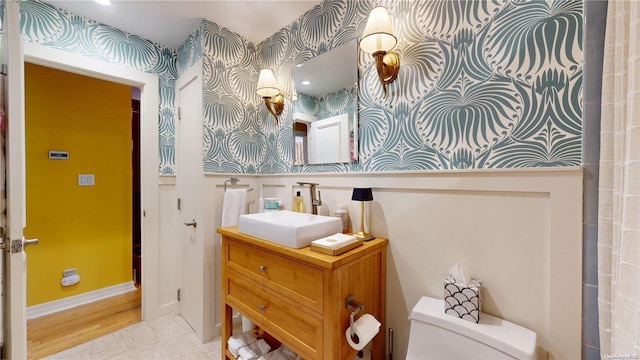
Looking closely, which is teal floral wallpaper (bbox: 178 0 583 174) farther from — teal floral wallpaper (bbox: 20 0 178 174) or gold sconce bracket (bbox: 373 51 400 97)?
teal floral wallpaper (bbox: 20 0 178 174)

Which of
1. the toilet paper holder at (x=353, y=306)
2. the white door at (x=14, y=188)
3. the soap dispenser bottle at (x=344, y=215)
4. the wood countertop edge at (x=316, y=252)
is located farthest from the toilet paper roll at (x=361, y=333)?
the white door at (x=14, y=188)

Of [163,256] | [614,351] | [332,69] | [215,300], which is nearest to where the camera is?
[614,351]

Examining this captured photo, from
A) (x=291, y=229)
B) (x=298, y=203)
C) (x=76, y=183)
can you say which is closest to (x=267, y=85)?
(x=298, y=203)

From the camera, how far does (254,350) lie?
1410 mm

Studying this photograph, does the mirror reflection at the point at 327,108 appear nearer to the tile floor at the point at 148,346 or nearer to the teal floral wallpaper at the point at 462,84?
the teal floral wallpaper at the point at 462,84

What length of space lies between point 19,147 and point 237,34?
1.48m

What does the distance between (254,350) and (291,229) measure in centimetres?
A: 84

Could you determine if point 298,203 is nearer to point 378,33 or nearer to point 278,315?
point 278,315

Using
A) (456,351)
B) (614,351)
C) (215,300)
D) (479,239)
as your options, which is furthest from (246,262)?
(614,351)

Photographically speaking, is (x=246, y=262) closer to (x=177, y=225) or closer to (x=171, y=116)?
(x=177, y=225)

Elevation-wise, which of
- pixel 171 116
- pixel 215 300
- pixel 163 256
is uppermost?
pixel 171 116

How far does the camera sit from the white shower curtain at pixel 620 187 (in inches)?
24.8

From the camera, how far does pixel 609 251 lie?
0.75 metres

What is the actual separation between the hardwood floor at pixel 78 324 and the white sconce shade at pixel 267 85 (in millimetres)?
2177
